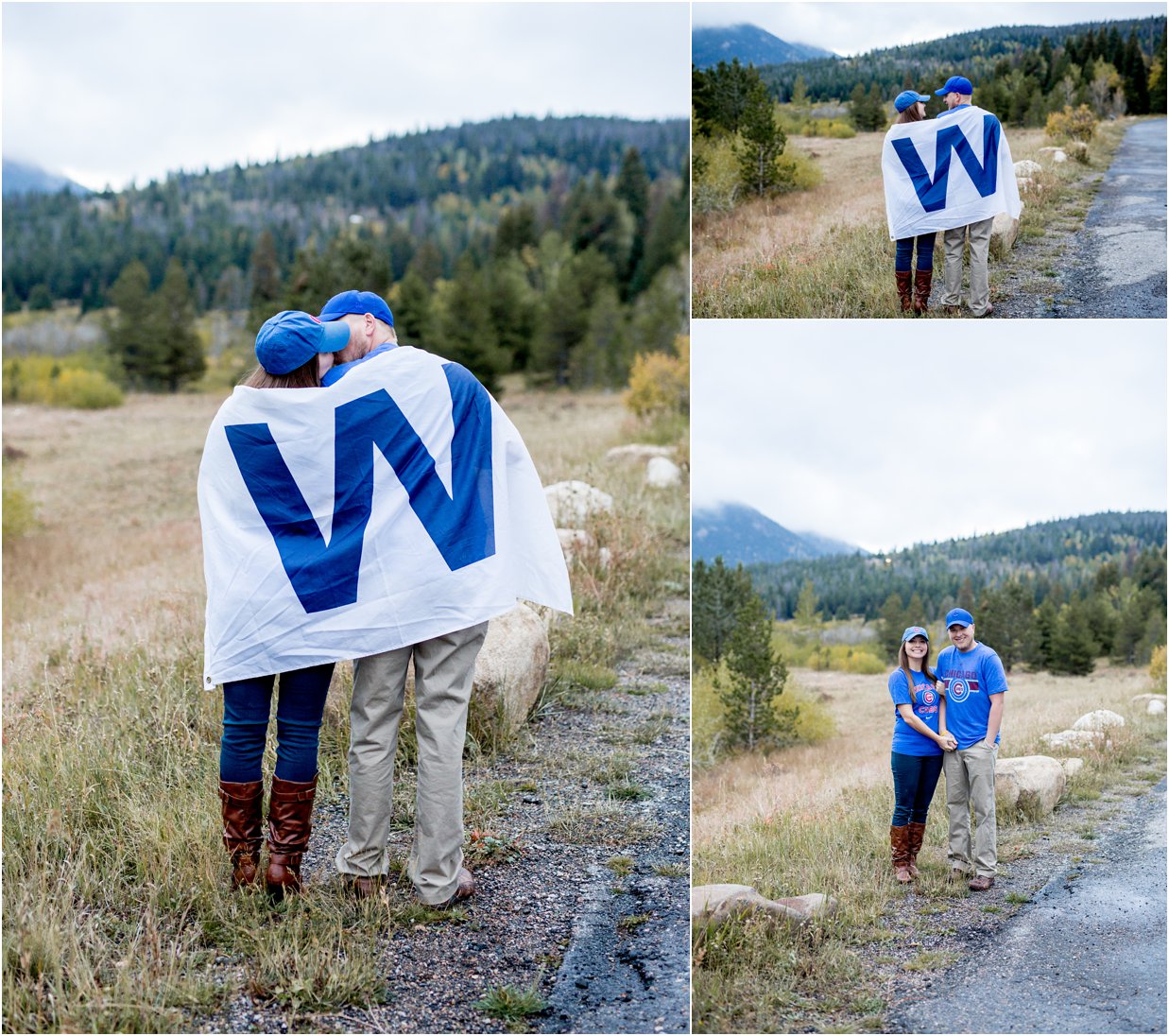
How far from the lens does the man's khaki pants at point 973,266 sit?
3254 mm

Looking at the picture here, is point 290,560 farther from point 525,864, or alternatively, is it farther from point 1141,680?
point 1141,680

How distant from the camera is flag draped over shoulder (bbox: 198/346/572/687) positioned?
3.37 metres

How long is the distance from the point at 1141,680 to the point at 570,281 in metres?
40.5

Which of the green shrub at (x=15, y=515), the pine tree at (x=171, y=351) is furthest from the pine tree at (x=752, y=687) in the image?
the pine tree at (x=171, y=351)

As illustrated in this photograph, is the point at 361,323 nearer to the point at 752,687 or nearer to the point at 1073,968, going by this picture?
the point at 1073,968

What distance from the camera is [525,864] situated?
3.98 meters

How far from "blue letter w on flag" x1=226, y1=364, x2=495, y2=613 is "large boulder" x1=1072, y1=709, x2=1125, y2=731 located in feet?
16.6

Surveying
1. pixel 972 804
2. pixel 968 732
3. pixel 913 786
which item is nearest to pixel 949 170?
pixel 968 732

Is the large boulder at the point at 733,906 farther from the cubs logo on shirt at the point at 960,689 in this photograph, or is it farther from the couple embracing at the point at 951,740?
the cubs logo on shirt at the point at 960,689

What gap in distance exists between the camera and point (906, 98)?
147 inches

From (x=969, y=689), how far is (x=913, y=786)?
0.53 m

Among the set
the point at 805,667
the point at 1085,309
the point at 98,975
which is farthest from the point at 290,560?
the point at 805,667

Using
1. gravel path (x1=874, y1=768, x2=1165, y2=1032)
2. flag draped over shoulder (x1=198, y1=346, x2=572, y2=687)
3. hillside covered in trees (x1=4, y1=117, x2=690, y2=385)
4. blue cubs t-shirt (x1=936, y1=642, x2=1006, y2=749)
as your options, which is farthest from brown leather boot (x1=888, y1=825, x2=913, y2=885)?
hillside covered in trees (x1=4, y1=117, x2=690, y2=385)

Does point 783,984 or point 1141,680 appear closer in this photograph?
point 783,984
